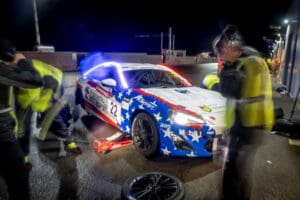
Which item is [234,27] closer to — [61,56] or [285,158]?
[285,158]

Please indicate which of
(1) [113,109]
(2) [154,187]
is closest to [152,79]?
(1) [113,109]

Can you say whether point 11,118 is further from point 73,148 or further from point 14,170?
point 73,148

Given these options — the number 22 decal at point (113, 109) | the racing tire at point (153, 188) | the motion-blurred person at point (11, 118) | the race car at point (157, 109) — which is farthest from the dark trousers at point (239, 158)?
the number 22 decal at point (113, 109)

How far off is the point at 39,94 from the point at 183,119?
1.93m

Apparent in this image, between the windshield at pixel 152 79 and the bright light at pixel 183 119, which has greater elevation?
the windshield at pixel 152 79

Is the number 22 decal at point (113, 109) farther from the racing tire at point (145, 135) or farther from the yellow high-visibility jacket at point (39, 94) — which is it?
the yellow high-visibility jacket at point (39, 94)

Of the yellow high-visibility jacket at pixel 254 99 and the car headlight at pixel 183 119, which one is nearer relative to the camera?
the yellow high-visibility jacket at pixel 254 99

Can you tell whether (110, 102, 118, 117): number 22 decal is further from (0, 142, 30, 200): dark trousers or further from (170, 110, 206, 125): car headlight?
(0, 142, 30, 200): dark trousers

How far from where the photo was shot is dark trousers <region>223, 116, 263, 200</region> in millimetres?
2443

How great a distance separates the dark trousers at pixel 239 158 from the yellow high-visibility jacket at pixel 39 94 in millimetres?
2047

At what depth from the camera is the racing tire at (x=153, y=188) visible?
2949mm

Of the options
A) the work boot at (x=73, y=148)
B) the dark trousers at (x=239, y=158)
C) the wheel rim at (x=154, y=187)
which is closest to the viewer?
the dark trousers at (x=239, y=158)

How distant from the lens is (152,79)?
16.9ft

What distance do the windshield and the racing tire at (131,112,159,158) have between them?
2.53 feet
